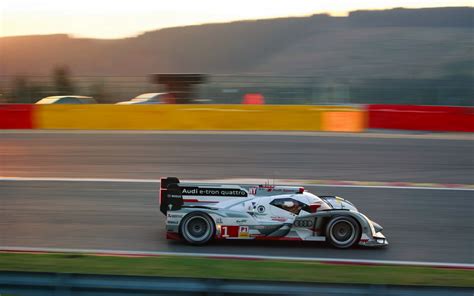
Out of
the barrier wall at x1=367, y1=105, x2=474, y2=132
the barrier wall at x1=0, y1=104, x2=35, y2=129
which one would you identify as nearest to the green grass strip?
the barrier wall at x1=367, y1=105, x2=474, y2=132

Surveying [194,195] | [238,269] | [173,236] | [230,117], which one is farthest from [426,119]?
[238,269]

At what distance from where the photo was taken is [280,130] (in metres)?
18.2

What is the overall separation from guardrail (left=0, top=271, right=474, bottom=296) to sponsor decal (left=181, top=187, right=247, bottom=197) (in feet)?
9.63

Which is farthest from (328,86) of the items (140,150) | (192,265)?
(192,265)

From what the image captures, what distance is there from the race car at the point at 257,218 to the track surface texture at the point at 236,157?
16.1 feet

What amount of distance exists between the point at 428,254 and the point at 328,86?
1255cm

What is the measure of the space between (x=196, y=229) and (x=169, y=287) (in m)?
2.96

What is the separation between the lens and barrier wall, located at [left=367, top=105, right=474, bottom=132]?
18558 millimetres

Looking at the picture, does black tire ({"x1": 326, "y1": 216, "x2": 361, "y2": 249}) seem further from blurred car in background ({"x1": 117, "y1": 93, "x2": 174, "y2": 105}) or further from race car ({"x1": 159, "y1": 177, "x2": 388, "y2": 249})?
blurred car in background ({"x1": 117, "y1": 93, "x2": 174, "y2": 105})

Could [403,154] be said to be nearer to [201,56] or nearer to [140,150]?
[140,150]

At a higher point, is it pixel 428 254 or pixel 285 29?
pixel 285 29

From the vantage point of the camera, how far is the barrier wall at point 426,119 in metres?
18.6

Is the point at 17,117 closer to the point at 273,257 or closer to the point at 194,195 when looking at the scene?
the point at 194,195

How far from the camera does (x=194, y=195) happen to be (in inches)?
309
